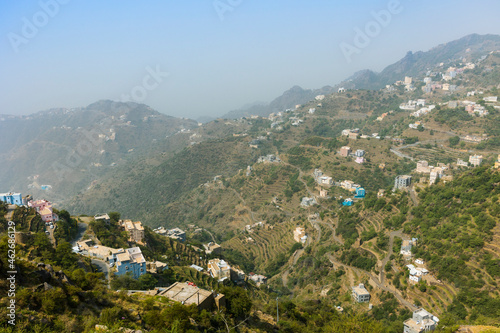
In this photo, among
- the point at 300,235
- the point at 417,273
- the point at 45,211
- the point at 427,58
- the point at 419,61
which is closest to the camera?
the point at 417,273

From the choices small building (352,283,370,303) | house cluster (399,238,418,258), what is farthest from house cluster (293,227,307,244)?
small building (352,283,370,303)

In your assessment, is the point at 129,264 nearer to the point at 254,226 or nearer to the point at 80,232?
the point at 80,232

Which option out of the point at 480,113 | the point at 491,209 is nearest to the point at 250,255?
the point at 491,209

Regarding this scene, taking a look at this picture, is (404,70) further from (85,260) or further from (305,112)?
(85,260)

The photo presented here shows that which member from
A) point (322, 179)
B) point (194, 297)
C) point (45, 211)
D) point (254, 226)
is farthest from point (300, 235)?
point (194, 297)

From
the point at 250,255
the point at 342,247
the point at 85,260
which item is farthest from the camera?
the point at 250,255

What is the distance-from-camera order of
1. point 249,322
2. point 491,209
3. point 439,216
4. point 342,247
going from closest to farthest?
point 249,322 < point 491,209 < point 439,216 < point 342,247
